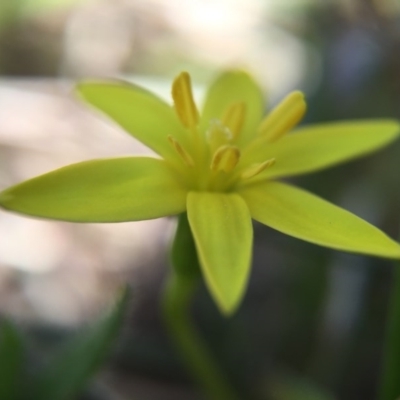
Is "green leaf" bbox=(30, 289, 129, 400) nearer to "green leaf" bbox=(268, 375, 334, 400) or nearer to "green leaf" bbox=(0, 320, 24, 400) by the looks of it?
"green leaf" bbox=(0, 320, 24, 400)

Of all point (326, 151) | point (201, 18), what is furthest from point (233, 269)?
point (201, 18)

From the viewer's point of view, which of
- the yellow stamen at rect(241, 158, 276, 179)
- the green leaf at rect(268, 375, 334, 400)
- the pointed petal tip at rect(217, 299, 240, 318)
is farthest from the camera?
the green leaf at rect(268, 375, 334, 400)

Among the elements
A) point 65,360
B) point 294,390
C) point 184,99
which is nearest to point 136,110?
point 184,99

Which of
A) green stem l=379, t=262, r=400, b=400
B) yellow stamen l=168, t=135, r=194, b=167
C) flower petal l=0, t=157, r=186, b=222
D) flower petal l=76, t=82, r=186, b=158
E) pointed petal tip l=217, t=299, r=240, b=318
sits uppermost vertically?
flower petal l=76, t=82, r=186, b=158

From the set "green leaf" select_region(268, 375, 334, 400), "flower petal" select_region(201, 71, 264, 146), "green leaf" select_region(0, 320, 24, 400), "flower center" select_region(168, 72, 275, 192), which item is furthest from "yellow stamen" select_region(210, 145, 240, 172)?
"green leaf" select_region(268, 375, 334, 400)

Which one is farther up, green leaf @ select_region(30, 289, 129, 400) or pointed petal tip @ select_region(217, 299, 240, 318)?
pointed petal tip @ select_region(217, 299, 240, 318)

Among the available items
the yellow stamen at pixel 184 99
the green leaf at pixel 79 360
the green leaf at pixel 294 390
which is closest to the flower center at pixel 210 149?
the yellow stamen at pixel 184 99

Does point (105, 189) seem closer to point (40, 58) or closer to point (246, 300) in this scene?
point (246, 300)
